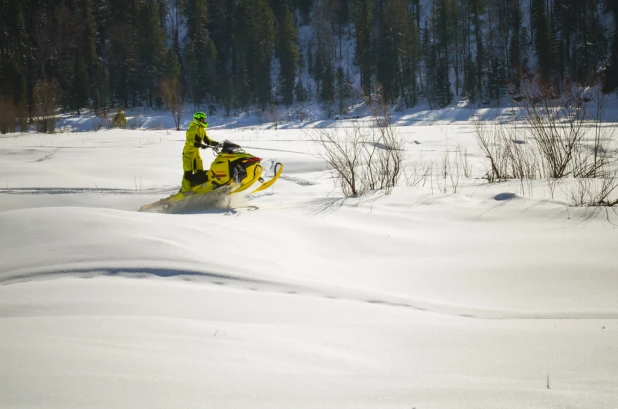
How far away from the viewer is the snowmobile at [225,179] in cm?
721

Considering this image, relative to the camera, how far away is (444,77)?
134ft

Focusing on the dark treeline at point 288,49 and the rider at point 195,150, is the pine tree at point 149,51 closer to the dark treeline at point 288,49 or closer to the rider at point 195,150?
the dark treeline at point 288,49

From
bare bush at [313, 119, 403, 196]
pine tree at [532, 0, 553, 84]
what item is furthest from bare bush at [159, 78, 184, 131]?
pine tree at [532, 0, 553, 84]

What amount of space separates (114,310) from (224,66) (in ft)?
183

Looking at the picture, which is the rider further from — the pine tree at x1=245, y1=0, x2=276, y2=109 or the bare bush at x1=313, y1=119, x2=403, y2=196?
the pine tree at x1=245, y1=0, x2=276, y2=109

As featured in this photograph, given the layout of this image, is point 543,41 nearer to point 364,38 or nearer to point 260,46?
point 364,38

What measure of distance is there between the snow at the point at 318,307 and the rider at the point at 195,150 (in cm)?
124

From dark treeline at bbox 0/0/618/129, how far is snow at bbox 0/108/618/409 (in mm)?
35408

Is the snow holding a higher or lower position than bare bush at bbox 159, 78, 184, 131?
lower

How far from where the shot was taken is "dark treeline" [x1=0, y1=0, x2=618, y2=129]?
1617 inches

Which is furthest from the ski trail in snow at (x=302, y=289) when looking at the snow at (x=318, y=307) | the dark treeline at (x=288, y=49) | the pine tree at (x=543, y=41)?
the pine tree at (x=543, y=41)

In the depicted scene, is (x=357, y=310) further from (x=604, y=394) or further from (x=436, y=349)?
(x=604, y=394)

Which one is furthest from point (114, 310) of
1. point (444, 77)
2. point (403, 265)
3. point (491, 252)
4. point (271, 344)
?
point (444, 77)

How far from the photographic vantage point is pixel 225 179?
7242mm
